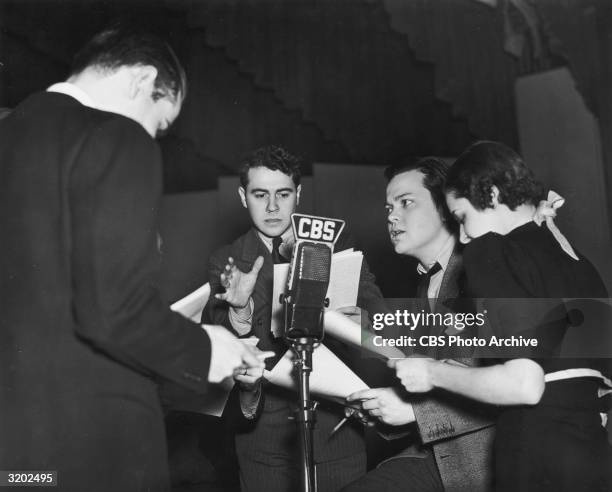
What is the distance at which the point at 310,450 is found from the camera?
1538mm

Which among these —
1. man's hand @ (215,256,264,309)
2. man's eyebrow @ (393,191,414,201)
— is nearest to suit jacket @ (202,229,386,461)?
man's hand @ (215,256,264,309)

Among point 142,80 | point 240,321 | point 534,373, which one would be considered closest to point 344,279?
point 240,321

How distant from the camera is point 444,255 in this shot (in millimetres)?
2480

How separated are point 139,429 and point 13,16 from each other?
1.97 metres

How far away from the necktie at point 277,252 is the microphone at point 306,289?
1011 mm

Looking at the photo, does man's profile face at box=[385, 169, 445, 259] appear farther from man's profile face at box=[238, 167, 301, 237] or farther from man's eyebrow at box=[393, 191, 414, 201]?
man's profile face at box=[238, 167, 301, 237]

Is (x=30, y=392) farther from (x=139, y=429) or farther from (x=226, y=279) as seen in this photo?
(x=226, y=279)

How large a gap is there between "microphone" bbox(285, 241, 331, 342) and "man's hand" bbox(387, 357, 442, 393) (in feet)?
1.36

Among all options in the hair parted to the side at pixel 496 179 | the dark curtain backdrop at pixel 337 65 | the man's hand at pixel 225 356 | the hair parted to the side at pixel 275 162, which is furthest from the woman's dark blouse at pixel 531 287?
the dark curtain backdrop at pixel 337 65

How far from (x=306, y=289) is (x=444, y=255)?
107 centimetres

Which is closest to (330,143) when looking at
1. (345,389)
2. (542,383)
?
(345,389)

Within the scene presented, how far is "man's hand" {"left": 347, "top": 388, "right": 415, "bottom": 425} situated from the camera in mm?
1987

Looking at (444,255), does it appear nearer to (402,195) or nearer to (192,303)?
(402,195)

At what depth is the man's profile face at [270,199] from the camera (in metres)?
2.64
